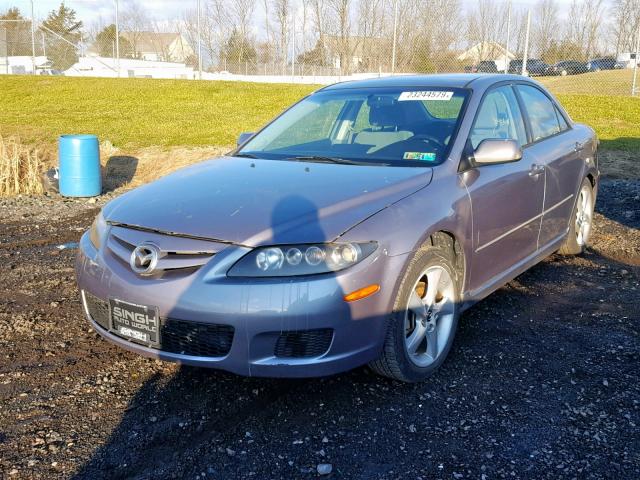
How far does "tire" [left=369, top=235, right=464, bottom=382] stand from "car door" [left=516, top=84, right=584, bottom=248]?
1.47 meters

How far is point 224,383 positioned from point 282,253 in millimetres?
974

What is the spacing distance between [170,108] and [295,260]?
55.2 ft

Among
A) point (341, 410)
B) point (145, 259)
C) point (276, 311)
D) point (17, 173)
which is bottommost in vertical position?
point (341, 410)

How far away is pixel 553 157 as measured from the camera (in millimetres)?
4977

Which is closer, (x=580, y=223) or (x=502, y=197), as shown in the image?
(x=502, y=197)

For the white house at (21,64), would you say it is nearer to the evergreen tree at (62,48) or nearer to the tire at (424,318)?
the evergreen tree at (62,48)

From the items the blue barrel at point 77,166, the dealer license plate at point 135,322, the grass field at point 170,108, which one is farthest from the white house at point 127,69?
the dealer license plate at point 135,322

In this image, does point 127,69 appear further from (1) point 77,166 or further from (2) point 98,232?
(2) point 98,232

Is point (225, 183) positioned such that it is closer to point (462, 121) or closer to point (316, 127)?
point (316, 127)

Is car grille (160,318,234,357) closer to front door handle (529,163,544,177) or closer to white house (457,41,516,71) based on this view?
front door handle (529,163,544,177)

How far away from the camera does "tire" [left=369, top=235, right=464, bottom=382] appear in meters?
3.25

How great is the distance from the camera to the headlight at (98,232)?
3.52m

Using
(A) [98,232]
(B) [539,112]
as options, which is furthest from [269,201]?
(B) [539,112]

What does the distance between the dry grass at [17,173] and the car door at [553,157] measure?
7.22 meters
